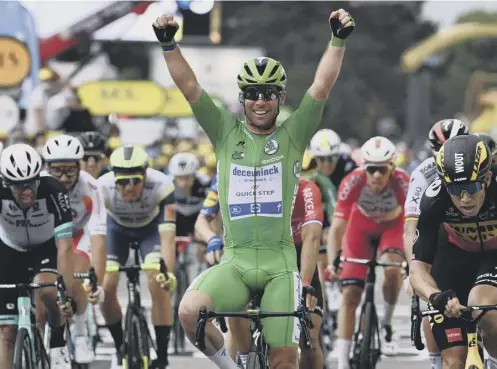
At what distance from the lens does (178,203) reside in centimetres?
1553

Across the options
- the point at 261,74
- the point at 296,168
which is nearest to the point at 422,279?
the point at 296,168

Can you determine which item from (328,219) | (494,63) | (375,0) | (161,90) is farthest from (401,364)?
(494,63)

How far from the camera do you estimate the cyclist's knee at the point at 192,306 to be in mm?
7492

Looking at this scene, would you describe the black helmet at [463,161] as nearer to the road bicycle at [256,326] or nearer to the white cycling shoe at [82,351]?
the road bicycle at [256,326]

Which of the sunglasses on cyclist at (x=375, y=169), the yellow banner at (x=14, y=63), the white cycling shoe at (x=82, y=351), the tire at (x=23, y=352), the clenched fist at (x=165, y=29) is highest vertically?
the yellow banner at (x=14, y=63)

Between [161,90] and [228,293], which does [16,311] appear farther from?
[161,90]

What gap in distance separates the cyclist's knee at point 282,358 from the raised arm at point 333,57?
1458 millimetres

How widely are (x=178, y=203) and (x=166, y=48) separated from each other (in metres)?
7.57

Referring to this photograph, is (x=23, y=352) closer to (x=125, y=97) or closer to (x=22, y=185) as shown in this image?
(x=22, y=185)

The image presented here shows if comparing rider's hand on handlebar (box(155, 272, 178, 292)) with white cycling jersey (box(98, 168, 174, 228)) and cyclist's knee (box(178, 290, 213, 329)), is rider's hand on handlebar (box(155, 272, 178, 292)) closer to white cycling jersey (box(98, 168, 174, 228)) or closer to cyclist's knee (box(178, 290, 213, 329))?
white cycling jersey (box(98, 168, 174, 228))

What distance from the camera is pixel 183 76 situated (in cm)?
798

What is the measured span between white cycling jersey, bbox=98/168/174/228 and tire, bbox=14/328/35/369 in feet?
7.50

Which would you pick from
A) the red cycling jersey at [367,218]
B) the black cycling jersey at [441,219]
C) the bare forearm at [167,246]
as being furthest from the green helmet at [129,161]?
the black cycling jersey at [441,219]

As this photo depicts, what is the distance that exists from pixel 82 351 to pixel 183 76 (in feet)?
13.1
